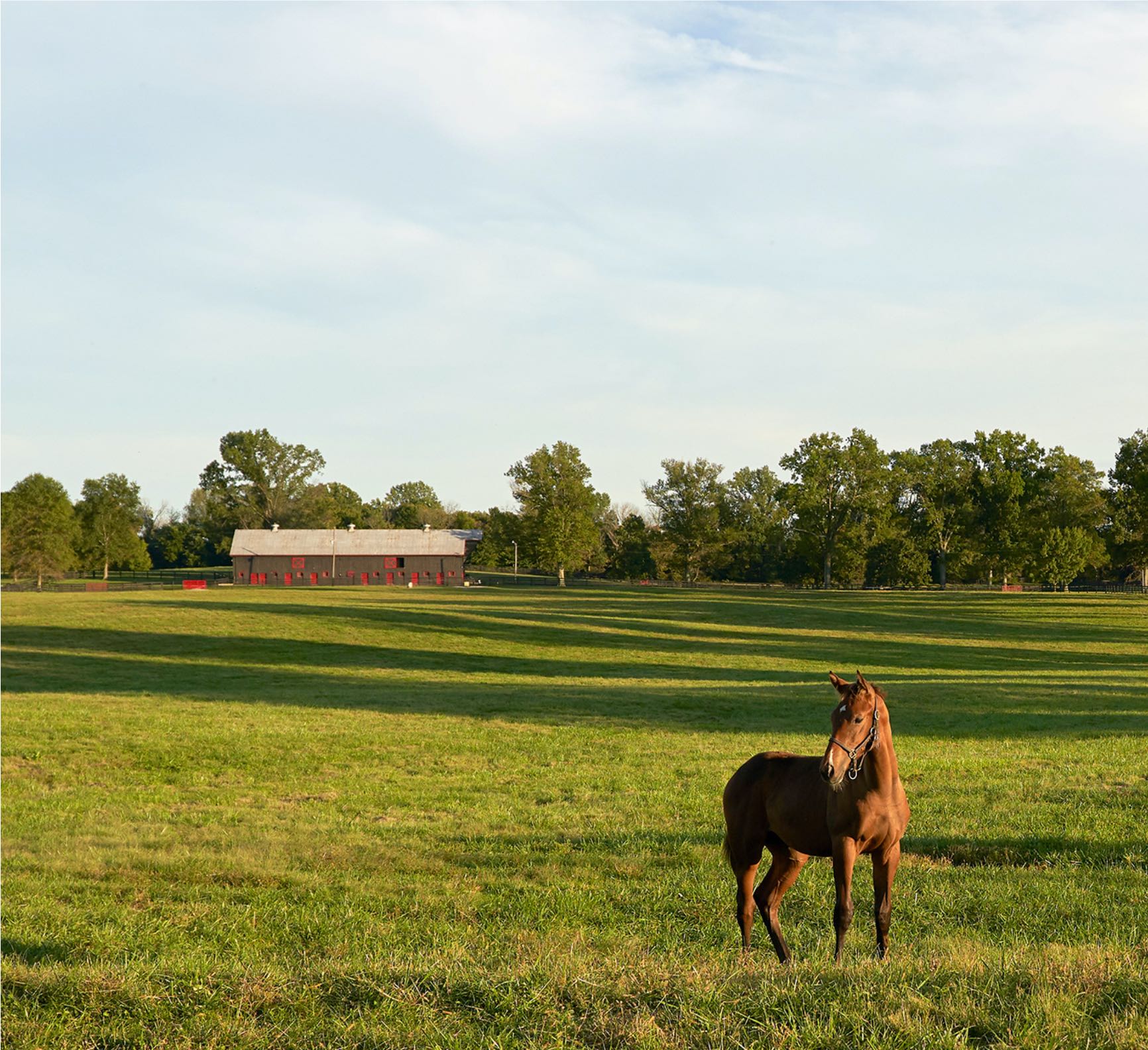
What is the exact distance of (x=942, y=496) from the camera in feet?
350

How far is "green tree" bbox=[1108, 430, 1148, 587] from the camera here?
3110 inches

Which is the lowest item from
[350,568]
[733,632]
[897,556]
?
[733,632]

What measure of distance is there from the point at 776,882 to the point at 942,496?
107 meters

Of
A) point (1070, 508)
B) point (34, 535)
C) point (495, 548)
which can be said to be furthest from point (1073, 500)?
point (34, 535)

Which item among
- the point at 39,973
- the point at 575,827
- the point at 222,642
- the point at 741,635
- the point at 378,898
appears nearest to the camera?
the point at 39,973

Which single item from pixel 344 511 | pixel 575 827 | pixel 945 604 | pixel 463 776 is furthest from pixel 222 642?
pixel 344 511

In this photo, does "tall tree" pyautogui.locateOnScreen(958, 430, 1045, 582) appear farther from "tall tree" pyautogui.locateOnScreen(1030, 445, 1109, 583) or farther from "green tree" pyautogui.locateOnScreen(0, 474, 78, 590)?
"green tree" pyautogui.locateOnScreen(0, 474, 78, 590)

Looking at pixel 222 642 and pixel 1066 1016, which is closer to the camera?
pixel 1066 1016

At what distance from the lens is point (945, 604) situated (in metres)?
80.4

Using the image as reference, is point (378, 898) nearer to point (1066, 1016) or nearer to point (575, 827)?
point (575, 827)

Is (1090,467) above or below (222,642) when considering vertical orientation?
above

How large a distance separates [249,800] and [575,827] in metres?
6.23

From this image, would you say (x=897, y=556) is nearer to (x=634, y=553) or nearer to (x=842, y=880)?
(x=634, y=553)

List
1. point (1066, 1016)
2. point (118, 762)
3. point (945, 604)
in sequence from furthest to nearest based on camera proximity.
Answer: point (945, 604) < point (118, 762) < point (1066, 1016)
